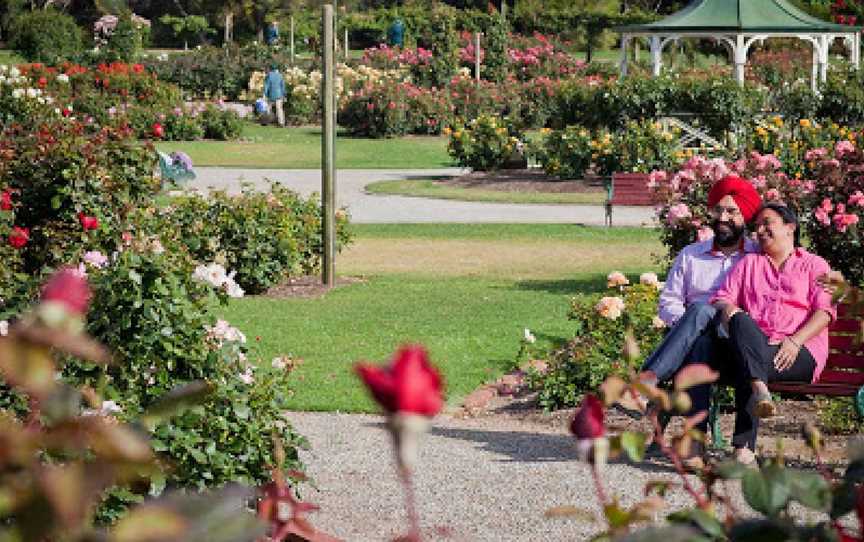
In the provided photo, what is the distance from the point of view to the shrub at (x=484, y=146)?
990 inches

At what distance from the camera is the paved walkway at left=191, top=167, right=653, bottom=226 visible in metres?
18.9

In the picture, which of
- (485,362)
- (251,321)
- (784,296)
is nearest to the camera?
(784,296)

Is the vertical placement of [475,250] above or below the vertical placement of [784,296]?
below

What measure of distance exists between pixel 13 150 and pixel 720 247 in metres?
5.22

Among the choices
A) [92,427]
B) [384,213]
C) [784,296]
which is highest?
[92,427]

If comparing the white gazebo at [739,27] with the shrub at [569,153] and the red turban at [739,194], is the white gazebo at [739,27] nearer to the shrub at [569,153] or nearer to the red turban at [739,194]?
the shrub at [569,153]

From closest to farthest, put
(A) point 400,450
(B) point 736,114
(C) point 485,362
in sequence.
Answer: (A) point 400,450
(C) point 485,362
(B) point 736,114

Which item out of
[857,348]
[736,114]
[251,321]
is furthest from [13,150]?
[736,114]

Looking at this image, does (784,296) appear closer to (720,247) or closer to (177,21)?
(720,247)

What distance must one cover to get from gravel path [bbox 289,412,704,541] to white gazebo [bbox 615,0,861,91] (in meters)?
20.2

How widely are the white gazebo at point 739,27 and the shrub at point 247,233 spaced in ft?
48.5

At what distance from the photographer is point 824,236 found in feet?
32.7

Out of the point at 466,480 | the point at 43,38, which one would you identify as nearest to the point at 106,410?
the point at 466,480

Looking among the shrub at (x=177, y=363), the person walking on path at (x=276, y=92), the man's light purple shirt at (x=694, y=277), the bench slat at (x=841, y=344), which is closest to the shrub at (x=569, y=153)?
the person walking on path at (x=276, y=92)
